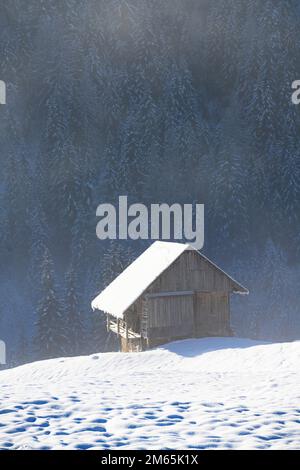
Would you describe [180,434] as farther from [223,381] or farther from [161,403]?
[223,381]

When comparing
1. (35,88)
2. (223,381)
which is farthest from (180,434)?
(35,88)

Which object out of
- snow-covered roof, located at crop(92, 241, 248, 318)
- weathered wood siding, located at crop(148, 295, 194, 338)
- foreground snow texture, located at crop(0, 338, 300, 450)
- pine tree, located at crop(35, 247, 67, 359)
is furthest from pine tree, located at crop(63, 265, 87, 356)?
foreground snow texture, located at crop(0, 338, 300, 450)

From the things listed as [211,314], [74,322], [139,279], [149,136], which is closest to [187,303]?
[211,314]

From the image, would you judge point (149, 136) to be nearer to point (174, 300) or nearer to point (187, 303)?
point (187, 303)

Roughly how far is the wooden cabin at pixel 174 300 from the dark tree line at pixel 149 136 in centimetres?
2815

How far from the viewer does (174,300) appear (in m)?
32.7

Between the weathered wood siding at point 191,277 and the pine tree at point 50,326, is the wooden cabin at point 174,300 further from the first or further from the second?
the pine tree at point 50,326

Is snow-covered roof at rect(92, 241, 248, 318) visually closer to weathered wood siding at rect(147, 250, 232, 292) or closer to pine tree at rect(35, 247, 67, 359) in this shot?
weathered wood siding at rect(147, 250, 232, 292)

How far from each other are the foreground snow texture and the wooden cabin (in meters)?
14.1

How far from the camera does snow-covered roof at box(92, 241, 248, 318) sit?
32.2 meters

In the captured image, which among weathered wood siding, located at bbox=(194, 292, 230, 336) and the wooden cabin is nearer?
the wooden cabin

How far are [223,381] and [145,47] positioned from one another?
8353 centimetres

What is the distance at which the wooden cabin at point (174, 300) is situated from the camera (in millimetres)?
32156

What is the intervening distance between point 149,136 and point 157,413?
75.8m
